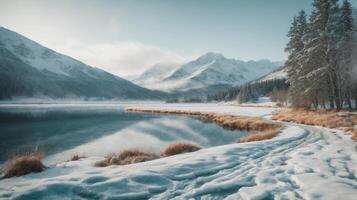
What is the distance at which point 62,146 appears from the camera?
25.4 meters

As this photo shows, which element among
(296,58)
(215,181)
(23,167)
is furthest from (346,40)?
(23,167)

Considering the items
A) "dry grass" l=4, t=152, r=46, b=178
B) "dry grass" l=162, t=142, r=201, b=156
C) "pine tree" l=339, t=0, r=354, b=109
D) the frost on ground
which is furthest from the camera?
"pine tree" l=339, t=0, r=354, b=109

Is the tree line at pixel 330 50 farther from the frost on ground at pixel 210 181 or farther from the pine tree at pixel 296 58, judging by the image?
the frost on ground at pixel 210 181

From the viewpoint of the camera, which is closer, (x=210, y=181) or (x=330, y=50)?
(x=210, y=181)

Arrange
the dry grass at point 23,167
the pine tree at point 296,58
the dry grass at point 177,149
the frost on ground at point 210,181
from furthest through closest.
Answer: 1. the pine tree at point 296,58
2. the dry grass at point 177,149
3. the dry grass at point 23,167
4. the frost on ground at point 210,181

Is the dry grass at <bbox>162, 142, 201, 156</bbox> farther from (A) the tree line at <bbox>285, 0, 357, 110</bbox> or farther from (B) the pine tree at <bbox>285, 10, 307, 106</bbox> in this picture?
(B) the pine tree at <bbox>285, 10, 307, 106</bbox>


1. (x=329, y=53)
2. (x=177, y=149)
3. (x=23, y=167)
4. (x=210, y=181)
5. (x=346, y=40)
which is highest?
(x=346, y=40)

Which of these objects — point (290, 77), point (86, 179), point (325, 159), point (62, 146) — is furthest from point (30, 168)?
point (290, 77)

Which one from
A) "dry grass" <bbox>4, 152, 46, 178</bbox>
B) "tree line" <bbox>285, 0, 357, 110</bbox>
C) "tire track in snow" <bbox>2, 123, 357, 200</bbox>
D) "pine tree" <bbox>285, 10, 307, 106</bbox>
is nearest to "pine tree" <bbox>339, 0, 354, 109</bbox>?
"tree line" <bbox>285, 0, 357, 110</bbox>

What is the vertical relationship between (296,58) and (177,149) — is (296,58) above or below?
above

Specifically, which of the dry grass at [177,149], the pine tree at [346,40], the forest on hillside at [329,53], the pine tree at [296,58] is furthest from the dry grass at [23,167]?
the pine tree at [296,58]

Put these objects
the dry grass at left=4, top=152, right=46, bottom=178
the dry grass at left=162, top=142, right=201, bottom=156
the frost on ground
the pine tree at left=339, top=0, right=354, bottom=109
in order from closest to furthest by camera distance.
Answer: the frost on ground → the dry grass at left=4, top=152, right=46, bottom=178 → the dry grass at left=162, top=142, right=201, bottom=156 → the pine tree at left=339, top=0, right=354, bottom=109

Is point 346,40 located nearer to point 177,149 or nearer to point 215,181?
point 177,149

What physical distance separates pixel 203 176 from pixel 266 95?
6712 inches
